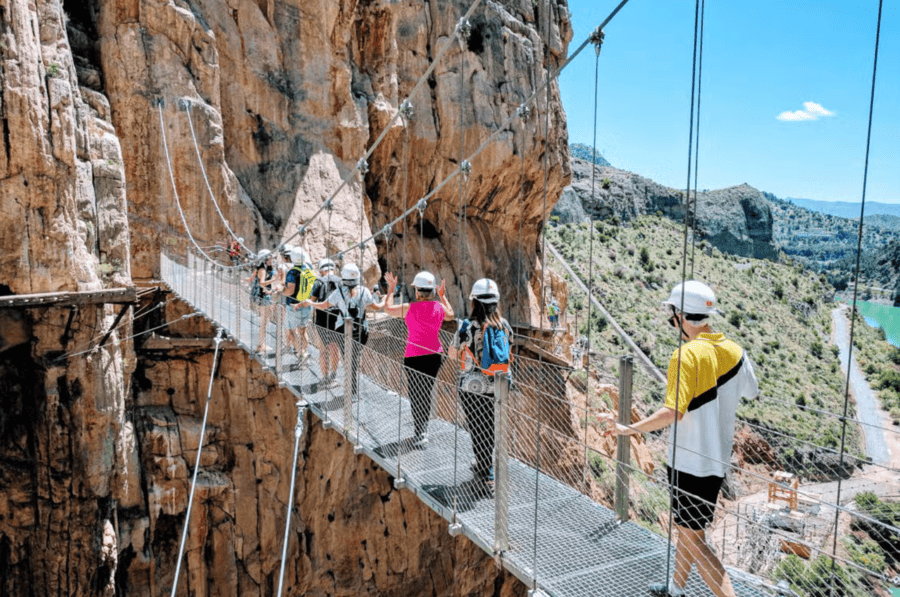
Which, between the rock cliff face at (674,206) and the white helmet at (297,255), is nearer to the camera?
the white helmet at (297,255)

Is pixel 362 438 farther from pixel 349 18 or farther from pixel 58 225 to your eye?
pixel 349 18

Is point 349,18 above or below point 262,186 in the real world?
above

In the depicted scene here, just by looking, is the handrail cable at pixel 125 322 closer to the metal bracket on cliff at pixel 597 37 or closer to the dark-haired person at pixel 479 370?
the dark-haired person at pixel 479 370

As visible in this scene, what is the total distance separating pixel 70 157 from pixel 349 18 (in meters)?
4.92

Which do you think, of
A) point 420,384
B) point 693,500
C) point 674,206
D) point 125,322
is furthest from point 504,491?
point 674,206

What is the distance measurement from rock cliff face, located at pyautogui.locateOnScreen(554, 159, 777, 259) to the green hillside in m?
1.97

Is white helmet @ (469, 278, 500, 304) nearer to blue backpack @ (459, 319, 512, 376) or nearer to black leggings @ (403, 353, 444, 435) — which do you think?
blue backpack @ (459, 319, 512, 376)

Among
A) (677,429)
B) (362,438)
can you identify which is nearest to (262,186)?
(362,438)

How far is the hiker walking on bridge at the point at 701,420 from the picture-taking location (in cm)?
186

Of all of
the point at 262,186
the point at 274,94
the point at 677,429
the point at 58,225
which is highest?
the point at 274,94

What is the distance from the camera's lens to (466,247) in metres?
12.4

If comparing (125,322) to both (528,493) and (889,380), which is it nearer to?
(528,493)

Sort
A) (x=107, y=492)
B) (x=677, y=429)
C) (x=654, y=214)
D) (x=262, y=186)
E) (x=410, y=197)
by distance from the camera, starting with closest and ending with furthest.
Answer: (x=677, y=429) < (x=107, y=492) < (x=262, y=186) < (x=410, y=197) < (x=654, y=214)

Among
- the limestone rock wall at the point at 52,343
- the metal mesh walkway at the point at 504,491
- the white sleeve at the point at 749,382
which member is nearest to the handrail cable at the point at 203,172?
the limestone rock wall at the point at 52,343
